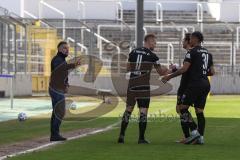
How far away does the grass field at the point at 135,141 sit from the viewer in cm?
1109

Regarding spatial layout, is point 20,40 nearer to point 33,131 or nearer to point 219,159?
point 33,131

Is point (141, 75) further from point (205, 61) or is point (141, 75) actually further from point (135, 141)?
point (135, 141)

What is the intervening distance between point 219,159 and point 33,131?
6.60m

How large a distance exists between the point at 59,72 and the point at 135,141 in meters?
2.02

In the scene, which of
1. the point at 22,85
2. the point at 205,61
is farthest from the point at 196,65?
the point at 22,85

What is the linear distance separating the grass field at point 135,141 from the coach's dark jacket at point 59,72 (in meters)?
1.11

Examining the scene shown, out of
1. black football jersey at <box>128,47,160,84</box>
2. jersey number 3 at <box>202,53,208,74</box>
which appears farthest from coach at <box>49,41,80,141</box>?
jersey number 3 at <box>202,53,208,74</box>

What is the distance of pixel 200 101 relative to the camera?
42.9 feet

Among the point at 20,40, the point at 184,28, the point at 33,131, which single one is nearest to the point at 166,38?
the point at 184,28

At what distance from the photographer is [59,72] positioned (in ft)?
44.6

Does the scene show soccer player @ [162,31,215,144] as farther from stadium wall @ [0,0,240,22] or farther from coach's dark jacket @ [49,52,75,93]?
stadium wall @ [0,0,240,22]

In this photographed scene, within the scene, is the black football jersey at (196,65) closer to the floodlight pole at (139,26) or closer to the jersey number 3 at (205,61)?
the jersey number 3 at (205,61)

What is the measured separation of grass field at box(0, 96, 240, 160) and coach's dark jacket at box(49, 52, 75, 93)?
3.64ft

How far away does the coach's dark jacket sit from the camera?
13477 millimetres
